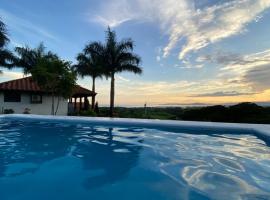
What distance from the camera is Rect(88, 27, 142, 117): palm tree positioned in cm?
2223

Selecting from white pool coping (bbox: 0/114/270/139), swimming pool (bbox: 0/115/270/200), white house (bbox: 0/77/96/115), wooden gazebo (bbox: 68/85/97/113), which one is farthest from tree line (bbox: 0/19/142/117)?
swimming pool (bbox: 0/115/270/200)

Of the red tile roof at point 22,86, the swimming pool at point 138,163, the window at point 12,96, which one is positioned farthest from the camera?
the window at point 12,96

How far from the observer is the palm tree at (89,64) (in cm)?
2270

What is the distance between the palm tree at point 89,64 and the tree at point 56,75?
18.3 ft

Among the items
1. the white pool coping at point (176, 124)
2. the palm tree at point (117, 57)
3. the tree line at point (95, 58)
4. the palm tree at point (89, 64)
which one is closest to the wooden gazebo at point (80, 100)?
the palm tree at point (89, 64)

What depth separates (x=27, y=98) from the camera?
22.8 metres

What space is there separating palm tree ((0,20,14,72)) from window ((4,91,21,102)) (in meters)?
3.34

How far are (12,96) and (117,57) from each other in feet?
32.7

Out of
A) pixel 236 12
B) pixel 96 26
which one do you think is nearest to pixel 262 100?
pixel 236 12

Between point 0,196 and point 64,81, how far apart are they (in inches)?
573

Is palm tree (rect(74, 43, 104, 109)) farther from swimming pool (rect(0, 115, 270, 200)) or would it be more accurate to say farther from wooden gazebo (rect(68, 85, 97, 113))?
swimming pool (rect(0, 115, 270, 200))

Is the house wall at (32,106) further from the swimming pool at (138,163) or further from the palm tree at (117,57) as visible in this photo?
the swimming pool at (138,163)

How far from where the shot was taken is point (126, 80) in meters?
24.7

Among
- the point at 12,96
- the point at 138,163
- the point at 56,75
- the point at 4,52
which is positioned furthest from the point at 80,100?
the point at 138,163
